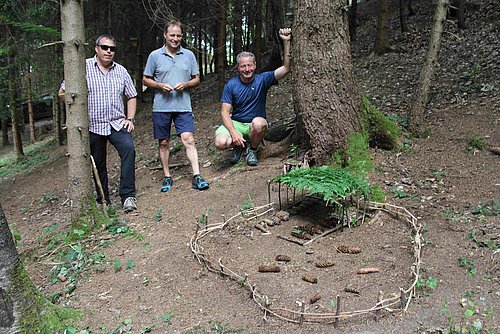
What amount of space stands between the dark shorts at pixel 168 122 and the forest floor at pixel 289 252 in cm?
77

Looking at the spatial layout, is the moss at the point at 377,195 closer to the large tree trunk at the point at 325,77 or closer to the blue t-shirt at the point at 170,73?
the large tree trunk at the point at 325,77

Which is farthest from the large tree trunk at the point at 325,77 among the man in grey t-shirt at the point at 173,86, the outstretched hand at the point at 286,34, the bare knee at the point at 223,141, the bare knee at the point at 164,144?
the bare knee at the point at 164,144

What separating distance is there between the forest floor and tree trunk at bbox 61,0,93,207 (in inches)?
23.7

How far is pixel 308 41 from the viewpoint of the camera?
496cm

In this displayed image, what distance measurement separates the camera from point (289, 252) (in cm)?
353

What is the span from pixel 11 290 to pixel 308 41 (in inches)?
156

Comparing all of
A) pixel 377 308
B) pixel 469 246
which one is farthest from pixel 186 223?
pixel 469 246

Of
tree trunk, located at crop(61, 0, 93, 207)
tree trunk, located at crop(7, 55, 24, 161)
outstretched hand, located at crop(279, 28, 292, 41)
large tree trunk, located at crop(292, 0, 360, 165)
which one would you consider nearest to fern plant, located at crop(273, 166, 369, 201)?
large tree trunk, located at crop(292, 0, 360, 165)

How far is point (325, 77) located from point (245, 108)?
130 centimetres

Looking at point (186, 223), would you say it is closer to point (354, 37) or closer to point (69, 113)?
point (69, 113)

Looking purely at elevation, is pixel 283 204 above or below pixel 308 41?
below

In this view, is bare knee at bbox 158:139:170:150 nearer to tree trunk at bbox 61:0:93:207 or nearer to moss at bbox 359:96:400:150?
tree trunk at bbox 61:0:93:207

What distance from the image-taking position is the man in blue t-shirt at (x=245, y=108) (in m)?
5.54

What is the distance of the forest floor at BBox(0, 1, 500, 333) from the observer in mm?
2730
